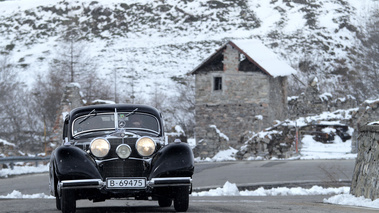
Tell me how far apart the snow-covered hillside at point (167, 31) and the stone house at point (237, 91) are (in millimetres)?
36139

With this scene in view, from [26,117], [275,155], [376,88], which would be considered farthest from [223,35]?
[275,155]

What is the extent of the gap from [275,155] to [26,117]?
136 feet

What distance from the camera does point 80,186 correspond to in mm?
9633

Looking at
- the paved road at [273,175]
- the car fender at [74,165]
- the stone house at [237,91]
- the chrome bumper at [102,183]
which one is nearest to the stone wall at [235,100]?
the stone house at [237,91]

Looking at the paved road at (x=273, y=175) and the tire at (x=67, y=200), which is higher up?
the tire at (x=67, y=200)

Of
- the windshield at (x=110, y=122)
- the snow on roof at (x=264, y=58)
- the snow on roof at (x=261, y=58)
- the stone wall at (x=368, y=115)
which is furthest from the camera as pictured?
the snow on roof at (x=264, y=58)

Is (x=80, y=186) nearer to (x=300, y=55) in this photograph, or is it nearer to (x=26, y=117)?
(x=26, y=117)

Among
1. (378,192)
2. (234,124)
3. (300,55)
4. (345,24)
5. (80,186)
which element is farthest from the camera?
(345,24)

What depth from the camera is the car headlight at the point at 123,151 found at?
32.8ft

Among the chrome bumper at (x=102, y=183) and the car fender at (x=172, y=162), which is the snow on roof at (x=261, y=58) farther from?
the chrome bumper at (x=102, y=183)

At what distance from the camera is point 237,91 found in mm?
49656

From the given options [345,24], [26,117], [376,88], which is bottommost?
[26,117]

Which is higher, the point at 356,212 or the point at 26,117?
the point at 356,212

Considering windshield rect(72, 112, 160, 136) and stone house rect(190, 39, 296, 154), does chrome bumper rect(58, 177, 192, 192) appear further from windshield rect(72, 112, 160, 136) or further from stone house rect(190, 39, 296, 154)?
stone house rect(190, 39, 296, 154)
